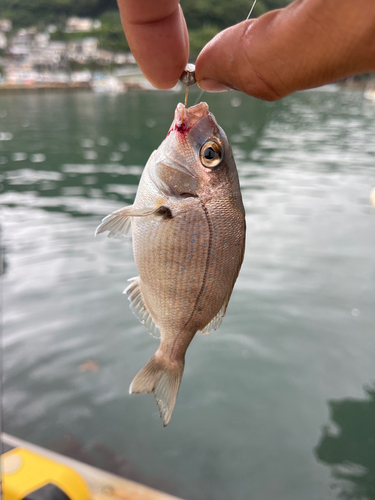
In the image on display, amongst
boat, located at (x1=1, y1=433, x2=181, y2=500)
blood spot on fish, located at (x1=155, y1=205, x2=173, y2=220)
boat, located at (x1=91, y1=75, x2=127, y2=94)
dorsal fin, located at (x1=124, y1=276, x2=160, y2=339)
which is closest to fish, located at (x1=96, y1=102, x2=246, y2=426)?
blood spot on fish, located at (x1=155, y1=205, x2=173, y2=220)

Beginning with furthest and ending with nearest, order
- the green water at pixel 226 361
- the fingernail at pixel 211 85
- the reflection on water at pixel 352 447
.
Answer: the green water at pixel 226 361
the reflection on water at pixel 352 447
the fingernail at pixel 211 85

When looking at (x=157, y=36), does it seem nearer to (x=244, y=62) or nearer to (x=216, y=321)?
(x=244, y=62)

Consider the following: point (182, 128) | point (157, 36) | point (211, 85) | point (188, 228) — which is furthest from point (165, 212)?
point (157, 36)

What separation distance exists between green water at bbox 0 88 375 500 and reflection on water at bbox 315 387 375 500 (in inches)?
0.5

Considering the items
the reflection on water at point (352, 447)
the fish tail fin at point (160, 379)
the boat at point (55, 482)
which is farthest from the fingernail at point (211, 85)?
the reflection on water at point (352, 447)

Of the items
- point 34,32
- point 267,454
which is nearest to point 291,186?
point 267,454

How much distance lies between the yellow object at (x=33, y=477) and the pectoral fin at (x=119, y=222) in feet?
5.82

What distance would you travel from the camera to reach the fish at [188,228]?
5.27 ft

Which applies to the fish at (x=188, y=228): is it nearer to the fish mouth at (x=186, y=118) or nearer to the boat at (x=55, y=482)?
the fish mouth at (x=186, y=118)

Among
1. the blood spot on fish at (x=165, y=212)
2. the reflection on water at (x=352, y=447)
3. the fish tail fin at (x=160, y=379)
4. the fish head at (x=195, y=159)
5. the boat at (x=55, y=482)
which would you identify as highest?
the fish head at (x=195, y=159)

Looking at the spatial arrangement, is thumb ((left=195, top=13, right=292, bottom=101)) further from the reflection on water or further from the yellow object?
the reflection on water

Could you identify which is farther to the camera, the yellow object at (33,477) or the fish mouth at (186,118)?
the yellow object at (33,477)

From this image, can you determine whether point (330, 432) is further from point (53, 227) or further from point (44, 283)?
point (53, 227)

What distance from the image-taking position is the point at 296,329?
5.11m
